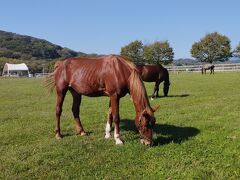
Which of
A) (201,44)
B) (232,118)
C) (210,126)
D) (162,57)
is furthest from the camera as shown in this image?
(162,57)

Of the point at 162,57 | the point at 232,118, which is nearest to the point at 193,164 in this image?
the point at 232,118

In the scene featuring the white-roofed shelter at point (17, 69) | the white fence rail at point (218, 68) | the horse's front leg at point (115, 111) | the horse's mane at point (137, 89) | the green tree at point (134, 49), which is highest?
the green tree at point (134, 49)

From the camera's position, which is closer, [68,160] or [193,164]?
[193,164]

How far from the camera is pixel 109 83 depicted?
9.48 meters

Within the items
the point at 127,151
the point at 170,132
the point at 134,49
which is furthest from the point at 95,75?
the point at 134,49

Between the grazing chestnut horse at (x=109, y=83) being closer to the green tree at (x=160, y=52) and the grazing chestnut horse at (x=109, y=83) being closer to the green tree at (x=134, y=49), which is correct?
the green tree at (x=160, y=52)

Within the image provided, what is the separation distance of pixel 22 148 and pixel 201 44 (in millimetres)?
89539

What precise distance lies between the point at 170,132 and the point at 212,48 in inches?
3402

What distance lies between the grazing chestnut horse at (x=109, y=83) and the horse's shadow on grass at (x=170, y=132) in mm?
819

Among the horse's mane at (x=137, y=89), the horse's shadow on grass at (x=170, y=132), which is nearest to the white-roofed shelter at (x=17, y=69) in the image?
the horse's shadow on grass at (x=170, y=132)

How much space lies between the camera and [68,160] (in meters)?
8.02

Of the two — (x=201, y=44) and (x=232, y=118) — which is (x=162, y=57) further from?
(x=232, y=118)

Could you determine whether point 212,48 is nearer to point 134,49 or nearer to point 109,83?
point 134,49

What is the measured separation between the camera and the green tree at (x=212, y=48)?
9262 centimetres
